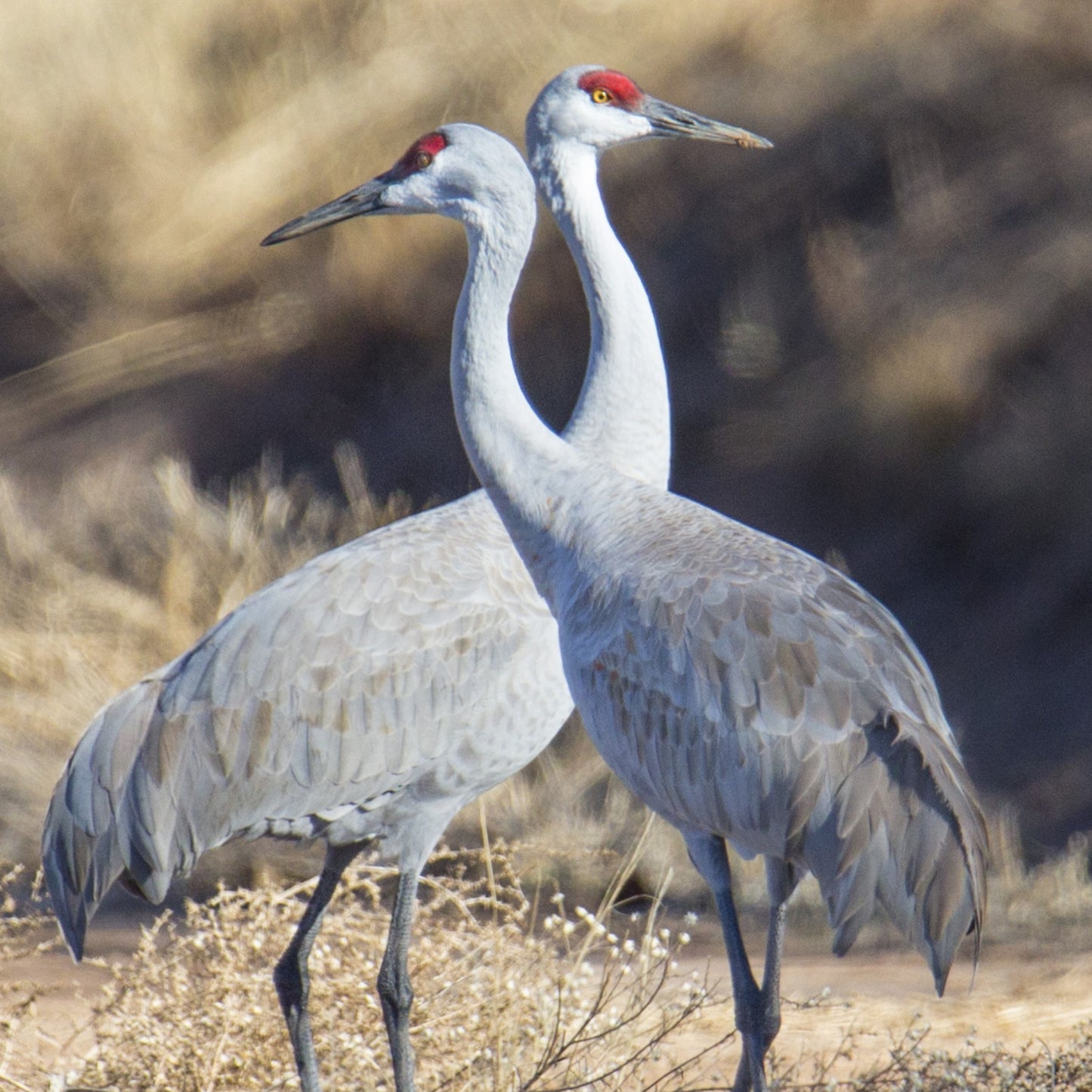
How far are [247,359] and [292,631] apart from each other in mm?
4701

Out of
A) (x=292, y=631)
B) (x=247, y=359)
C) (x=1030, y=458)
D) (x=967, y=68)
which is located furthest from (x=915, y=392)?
(x=292, y=631)

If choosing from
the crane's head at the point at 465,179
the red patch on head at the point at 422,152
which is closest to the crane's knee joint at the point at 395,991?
the crane's head at the point at 465,179

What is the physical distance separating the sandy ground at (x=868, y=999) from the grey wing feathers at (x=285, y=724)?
1.73 feet

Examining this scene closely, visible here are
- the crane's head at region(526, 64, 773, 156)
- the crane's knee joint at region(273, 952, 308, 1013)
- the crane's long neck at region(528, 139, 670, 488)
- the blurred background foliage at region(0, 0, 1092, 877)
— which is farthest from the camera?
the blurred background foliage at region(0, 0, 1092, 877)

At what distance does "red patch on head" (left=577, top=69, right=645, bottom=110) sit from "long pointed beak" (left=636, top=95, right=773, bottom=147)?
1.1 inches

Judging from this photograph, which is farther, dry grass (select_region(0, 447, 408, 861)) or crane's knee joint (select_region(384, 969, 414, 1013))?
dry grass (select_region(0, 447, 408, 861))

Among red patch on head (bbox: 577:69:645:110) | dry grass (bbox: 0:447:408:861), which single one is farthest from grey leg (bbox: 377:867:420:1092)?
dry grass (bbox: 0:447:408:861)

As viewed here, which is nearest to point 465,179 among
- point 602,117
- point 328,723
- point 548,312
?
point 602,117

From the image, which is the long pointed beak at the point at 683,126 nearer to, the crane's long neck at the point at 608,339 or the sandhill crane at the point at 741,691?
the crane's long neck at the point at 608,339

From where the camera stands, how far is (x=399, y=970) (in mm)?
3479

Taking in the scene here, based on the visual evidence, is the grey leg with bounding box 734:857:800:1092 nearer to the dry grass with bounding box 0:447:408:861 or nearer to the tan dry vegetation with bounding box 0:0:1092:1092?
the tan dry vegetation with bounding box 0:0:1092:1092

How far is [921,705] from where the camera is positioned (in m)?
2.83

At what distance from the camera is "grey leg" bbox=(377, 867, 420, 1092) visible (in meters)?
3.47

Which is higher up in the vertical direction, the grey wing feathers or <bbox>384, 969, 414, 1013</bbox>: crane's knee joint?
the grey wing feathers
